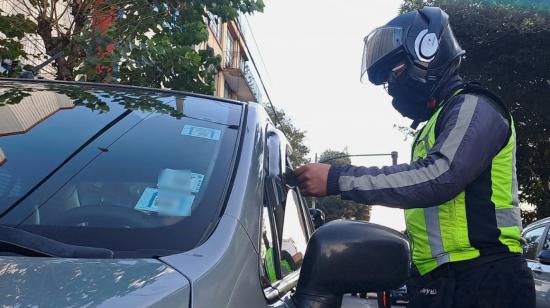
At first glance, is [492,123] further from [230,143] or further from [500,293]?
[230,143]

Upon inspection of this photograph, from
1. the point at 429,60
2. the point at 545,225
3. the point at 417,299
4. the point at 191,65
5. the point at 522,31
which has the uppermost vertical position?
the point at 522,31

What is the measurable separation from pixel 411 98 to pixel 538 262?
4771 mm

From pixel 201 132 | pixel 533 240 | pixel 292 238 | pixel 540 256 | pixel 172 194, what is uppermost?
pixel 201 132

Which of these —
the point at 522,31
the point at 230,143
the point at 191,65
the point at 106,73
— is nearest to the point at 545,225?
the point at 191,65

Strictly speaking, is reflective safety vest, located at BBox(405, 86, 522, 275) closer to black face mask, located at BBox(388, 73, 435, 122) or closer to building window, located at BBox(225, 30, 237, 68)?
black face mask, located at BBox(388, 73, 435, 122)

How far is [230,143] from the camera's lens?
198 cm

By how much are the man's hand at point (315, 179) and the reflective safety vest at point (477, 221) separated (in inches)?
16.2

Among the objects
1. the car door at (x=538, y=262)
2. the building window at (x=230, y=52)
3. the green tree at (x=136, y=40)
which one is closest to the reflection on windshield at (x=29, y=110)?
the green tree at (x=136, y=40)

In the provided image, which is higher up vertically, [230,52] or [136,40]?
[230,52]

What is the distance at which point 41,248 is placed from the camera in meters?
1.40

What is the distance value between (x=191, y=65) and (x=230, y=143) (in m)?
4.22

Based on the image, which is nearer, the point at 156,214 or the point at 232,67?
the point at 156,214

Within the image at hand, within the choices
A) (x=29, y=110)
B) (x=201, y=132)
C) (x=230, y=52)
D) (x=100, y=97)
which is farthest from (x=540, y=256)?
(x=230, y=52)

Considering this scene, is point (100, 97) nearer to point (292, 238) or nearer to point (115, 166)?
point (115, 166)
